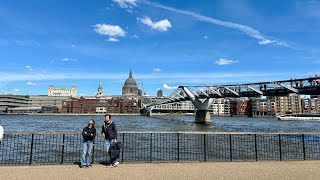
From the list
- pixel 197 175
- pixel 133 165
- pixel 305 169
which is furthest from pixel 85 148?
pixel 305 169

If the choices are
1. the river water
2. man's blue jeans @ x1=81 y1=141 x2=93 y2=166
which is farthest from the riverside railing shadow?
the river water

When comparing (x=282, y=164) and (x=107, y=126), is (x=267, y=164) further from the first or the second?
(x=107, y=126)

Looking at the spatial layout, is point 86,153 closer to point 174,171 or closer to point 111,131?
point 111,131

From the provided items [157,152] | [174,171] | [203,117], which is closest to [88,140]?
[174,171]

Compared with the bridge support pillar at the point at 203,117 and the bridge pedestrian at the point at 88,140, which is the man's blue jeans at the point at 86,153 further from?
the bridge support pillar at the point at 203,117

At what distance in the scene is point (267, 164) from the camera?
12.7m

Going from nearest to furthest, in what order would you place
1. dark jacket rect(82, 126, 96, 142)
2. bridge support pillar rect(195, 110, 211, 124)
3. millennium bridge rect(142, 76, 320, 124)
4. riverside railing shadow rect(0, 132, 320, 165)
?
dark jacket rect(82, 126, 96, 142) < riverside railing shadow rect(0, 132, 320, 165) < millennium bridge rect(142, 76, 320, 124) < bridge support pillar rect(195, 110, 211, 124)

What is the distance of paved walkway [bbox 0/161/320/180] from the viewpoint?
1007 cm

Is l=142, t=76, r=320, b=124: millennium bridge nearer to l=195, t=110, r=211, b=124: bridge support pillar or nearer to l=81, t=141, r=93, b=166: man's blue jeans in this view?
l=195, t=110, r=211, b=124: bridge support pillar

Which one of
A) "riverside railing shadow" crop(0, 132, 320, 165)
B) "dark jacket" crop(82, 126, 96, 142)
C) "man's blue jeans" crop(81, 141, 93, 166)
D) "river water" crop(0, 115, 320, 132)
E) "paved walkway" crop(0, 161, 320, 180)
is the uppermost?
"dark jacket" crop(82, 126, 96, 142)

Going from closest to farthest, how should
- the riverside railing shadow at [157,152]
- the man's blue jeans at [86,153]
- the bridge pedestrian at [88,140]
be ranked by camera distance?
the man's blue jeans at [86,153] < the bridge pedestrian at [88,140] < the riverside railing shadow at [157,152]

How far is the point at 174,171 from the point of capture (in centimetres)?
1108

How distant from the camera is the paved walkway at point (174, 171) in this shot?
1007 centimetres

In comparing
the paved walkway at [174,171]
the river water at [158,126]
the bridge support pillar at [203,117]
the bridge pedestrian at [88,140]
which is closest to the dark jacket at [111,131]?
the bridge pedestrian at [88,140]
